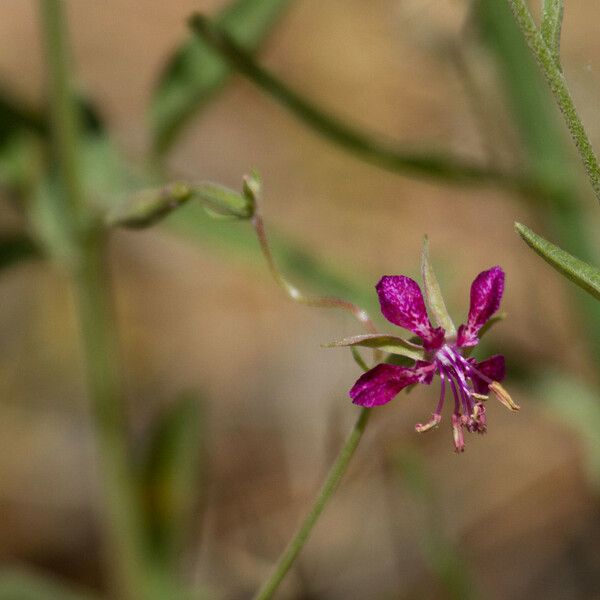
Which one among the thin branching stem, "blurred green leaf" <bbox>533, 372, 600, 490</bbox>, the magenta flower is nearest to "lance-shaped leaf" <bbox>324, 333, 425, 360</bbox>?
the magenta flower

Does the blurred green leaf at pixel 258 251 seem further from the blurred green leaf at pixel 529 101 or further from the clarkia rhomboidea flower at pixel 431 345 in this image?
the clarkia rhomboidea flower at pixel 431 345

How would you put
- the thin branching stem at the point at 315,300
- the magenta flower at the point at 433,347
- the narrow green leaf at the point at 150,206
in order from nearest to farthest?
the magenta flower at the point at 433,347, the thin branching stem at the point at 315,300, the narrow green leaf at the point at 150,206

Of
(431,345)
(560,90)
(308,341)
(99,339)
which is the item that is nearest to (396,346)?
(431,345)

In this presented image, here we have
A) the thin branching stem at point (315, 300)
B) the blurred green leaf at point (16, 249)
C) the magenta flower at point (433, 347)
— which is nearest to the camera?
the magenta flower at point (433, 347)

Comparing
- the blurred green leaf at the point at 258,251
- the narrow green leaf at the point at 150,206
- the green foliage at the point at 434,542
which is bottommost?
the green foliage at the point at 434,542

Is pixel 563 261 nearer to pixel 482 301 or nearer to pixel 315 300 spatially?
pixel 482 301

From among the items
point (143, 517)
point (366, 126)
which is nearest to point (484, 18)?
point (143, 517)

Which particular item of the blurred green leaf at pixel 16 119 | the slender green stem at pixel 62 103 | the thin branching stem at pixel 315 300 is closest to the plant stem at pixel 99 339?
the slender green stem at pixel 62 103
